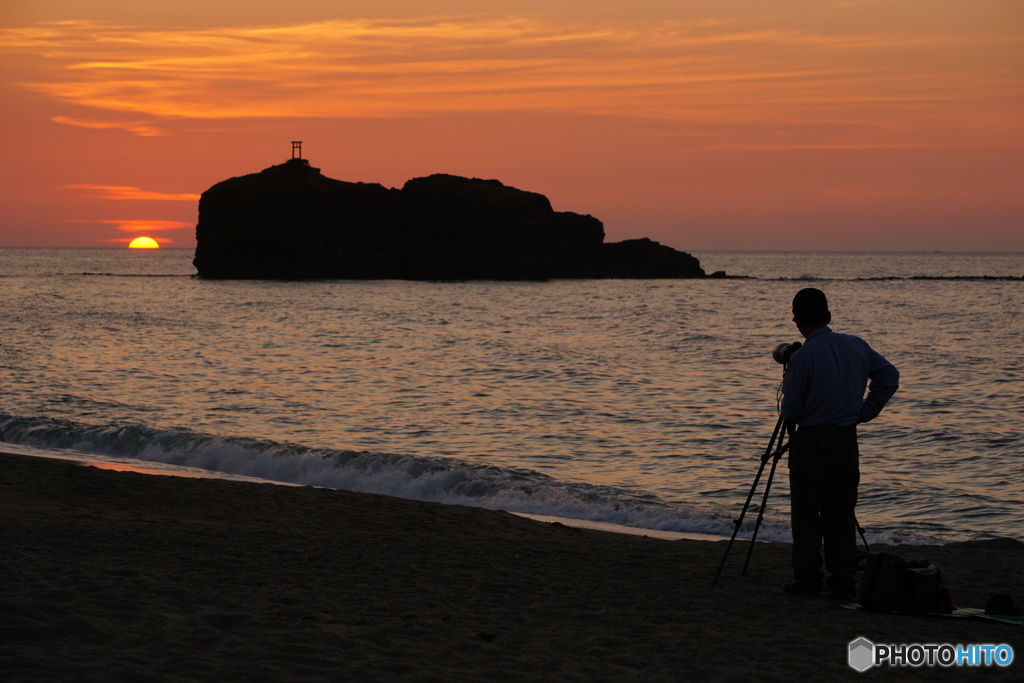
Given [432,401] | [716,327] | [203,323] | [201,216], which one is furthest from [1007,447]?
[201,216]

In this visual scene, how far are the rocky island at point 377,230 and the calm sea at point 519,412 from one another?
216 feet

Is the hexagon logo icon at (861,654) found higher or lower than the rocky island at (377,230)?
lower

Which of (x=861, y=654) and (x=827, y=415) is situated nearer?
(x=861, y=654)

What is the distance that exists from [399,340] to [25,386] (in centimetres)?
1673

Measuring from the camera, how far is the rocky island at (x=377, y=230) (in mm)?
111375

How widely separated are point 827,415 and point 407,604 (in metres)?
3.09

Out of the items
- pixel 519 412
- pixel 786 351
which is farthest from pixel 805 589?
pixel 519 412

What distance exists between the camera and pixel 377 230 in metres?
119

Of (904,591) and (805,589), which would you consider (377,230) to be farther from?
(904,591)

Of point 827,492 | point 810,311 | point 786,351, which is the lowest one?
point 827,492

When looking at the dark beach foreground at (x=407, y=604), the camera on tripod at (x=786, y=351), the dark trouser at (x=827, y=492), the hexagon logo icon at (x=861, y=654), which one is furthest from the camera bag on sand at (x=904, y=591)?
the camera on tripod at (x=786, y=351)

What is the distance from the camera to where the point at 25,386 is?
22984 millimetres

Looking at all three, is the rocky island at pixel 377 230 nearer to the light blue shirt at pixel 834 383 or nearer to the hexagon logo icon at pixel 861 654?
the light blue shirt at pixel 834 383

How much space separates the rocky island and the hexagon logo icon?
109076 millimetres
